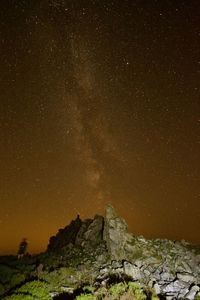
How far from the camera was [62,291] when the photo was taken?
27.7 meters

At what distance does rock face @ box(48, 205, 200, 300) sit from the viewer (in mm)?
29125

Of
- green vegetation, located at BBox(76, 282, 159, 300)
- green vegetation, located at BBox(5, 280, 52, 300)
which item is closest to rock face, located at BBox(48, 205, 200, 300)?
green vegetation, located at BBox(5, 280, 52, 300)

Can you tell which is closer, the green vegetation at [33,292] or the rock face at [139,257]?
the green vegetation at [33,292]

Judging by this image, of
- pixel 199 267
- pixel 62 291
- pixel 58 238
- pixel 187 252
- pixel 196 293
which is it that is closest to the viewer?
pixel 196 293

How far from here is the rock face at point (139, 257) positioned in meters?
29.1

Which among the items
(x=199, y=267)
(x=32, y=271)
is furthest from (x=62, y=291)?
(x=199, y=267)

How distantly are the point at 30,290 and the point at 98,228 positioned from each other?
21.8 meters

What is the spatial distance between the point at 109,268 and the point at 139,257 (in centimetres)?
405

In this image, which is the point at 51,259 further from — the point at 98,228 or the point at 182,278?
the point at 182,278

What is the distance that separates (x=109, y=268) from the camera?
108 ft

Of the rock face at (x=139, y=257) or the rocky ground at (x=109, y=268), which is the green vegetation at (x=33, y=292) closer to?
the rocky ground at (x=109, y=268)

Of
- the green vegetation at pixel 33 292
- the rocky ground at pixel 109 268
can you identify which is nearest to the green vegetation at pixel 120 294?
the rocky ground at pixel 109 268

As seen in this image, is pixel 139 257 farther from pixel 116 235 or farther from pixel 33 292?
pixel 33 292

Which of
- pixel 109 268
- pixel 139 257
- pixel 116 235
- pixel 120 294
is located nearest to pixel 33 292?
pixel 120 294
